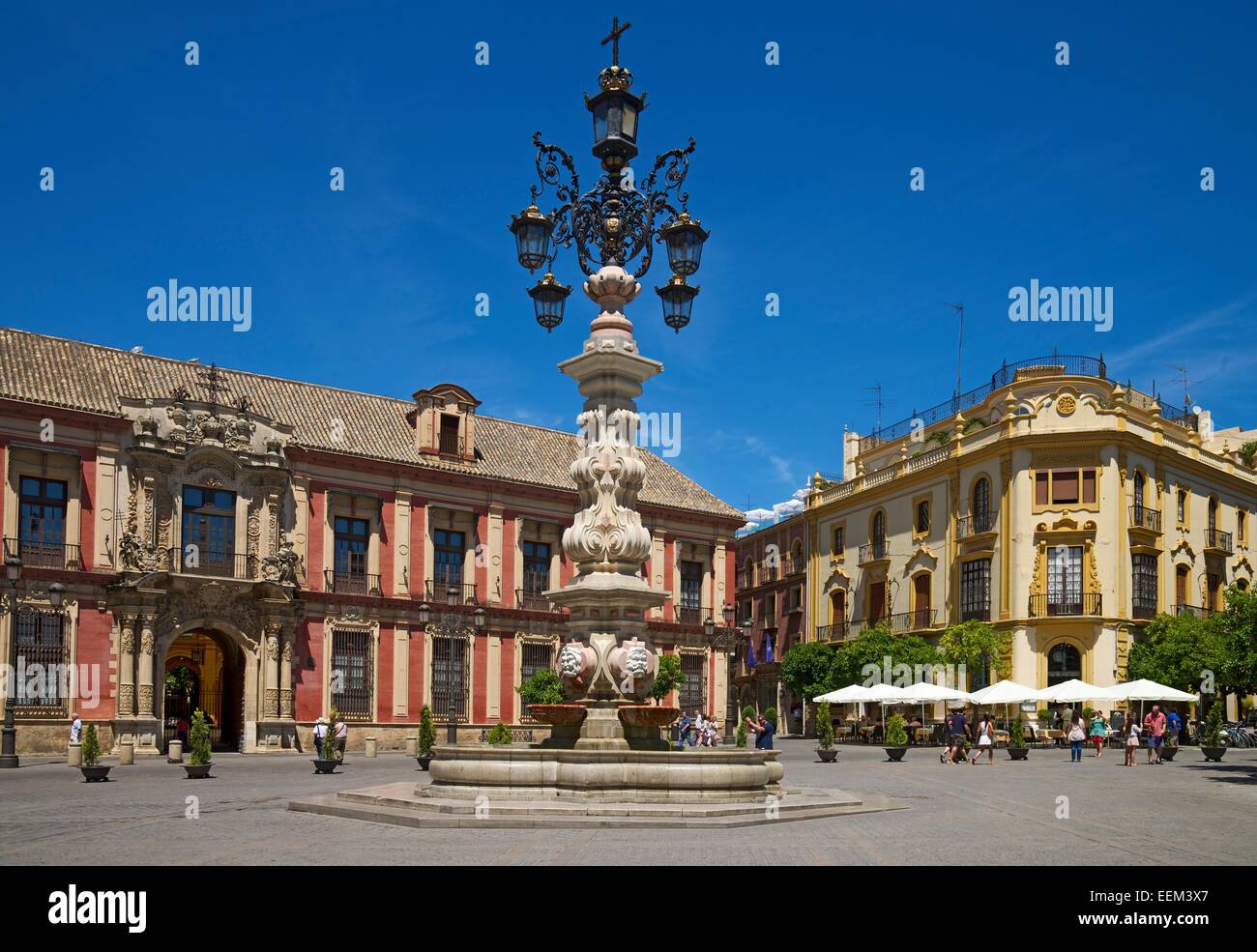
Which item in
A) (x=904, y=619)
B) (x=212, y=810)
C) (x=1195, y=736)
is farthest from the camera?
(x=904, y=619)

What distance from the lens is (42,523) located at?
35250 millimetres

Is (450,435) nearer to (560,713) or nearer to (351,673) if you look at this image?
(351,673)

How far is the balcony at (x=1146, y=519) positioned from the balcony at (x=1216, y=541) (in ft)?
13.4

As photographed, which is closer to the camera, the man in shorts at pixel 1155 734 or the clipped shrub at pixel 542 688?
the man in shorts at pixel 1155 734

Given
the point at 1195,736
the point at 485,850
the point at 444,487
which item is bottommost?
the point at 1195,736

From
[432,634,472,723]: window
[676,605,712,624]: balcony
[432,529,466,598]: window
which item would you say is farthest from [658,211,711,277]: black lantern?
[676,605,712,624]: balcony

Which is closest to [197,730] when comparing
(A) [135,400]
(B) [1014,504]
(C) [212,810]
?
(C) [212,810]

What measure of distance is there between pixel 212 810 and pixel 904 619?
3878 centimetres

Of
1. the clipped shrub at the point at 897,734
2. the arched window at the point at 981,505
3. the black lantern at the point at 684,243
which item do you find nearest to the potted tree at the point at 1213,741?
the clipped shrub at the point at 897,734

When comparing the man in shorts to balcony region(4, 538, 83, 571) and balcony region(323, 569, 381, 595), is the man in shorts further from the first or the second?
balcony region(4, 538, 83, 571)

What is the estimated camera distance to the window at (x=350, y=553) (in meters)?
41.1

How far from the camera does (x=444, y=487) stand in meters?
44.0

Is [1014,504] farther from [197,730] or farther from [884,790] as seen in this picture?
[197,730]

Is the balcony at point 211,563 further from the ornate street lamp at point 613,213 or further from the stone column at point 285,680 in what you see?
the ornate street lamp at point 613,213
